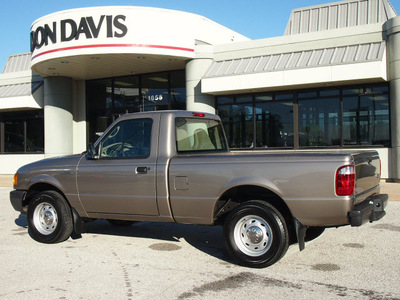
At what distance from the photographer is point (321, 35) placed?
48.6 ft

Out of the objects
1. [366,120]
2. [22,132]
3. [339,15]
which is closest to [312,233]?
[366,120]

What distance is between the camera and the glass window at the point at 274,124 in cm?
1560

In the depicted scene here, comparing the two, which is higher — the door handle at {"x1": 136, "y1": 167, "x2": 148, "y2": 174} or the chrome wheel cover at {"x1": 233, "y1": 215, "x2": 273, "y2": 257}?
the door handle at {"x1": 136, "y1": 167, "x2": 148, "y2": 174}

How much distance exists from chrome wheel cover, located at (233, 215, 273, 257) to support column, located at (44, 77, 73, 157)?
1614 cm

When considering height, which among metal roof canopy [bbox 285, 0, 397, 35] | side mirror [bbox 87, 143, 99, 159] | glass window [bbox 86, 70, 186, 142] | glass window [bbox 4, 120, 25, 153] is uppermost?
metal roof canopy [bbox 285, 0, 397, 35]

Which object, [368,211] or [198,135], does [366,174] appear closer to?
[368,211]

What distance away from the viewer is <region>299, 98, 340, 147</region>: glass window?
584 inches

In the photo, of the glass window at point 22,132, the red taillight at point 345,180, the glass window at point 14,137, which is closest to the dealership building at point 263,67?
the glass window at point 22,132

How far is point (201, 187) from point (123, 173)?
1.21 metres

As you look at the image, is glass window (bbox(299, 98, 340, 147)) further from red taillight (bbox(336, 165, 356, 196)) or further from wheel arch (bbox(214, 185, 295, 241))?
red taillight (bbox(336, 165, 356, 196))

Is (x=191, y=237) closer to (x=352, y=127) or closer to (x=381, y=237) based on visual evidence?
(x=381, y=237)

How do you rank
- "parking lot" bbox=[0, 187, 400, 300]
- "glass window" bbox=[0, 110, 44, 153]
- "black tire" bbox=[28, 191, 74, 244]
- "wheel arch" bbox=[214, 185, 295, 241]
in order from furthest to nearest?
"glass window" bbox=[0, 110, 44, 153] < "black tire" bbox=[28, 191, 74, 244] < "wheel arch" bbox=[214, 185, 295, 241] < "parking lot" bbox=[0, 187, 400, 300]

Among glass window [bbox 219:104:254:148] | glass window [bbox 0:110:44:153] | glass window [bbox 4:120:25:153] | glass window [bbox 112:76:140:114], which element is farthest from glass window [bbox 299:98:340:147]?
glass window [bbox 4:120:25:153]

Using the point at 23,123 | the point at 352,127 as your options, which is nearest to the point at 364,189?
the point at 352,127
